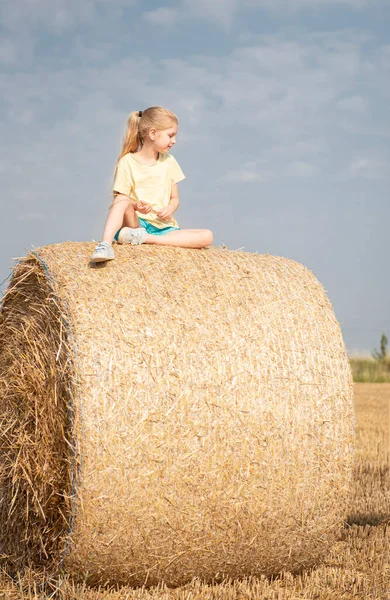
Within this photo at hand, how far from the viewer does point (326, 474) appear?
4.50 m

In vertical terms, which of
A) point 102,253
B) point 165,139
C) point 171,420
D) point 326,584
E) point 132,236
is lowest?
point 326,584

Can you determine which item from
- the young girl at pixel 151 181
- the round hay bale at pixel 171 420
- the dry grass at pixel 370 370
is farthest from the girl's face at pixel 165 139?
the dry grass at pixel 370 370

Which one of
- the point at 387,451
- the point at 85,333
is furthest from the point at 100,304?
the point at 387,451

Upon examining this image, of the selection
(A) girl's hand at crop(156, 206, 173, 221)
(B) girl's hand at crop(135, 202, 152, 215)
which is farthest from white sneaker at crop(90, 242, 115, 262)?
(A) girl's hand at crop(156, 206, 173, 221)

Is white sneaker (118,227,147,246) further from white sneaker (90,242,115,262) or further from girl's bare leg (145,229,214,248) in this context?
white sneaker (90,242,115,262)

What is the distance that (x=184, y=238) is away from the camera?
5.01 meters

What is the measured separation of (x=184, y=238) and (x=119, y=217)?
47cm

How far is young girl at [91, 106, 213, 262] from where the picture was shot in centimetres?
508

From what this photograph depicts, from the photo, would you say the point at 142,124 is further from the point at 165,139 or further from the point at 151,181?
the point at 151,181

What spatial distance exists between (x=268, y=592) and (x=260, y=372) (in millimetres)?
1312

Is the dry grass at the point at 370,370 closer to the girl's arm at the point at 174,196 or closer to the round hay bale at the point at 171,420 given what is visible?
the girl's arm at the point at 174,196

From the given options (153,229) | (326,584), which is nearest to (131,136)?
(153,229)

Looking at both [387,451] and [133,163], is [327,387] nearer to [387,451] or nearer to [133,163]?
[133,163]

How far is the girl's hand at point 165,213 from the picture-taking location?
5461 millimetres
